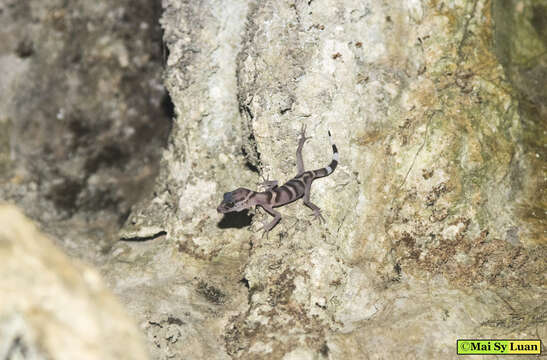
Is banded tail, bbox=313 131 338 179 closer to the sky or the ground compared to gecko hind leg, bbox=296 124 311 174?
closer to the ground

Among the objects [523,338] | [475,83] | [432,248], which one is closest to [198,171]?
[432,248]

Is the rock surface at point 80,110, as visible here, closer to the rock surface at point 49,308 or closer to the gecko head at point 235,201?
the gecko head at point 235,201

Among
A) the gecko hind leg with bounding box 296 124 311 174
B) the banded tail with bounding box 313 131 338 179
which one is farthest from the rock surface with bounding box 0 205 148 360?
the gecko hind leg with bounding box 296 124 311 174

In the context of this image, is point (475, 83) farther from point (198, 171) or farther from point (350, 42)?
point (198, 171)

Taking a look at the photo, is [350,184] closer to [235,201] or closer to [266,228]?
[266,228]

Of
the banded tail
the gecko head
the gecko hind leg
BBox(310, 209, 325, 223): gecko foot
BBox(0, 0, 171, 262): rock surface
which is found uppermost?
BBox(0, 0, 171, 262): rock surface

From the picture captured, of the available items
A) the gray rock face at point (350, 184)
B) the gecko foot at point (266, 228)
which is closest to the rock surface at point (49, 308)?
the gray rock face at point (350, 184)

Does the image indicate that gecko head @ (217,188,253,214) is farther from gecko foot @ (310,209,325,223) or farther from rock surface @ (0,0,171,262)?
rock surface @ (0,0,171,262)
